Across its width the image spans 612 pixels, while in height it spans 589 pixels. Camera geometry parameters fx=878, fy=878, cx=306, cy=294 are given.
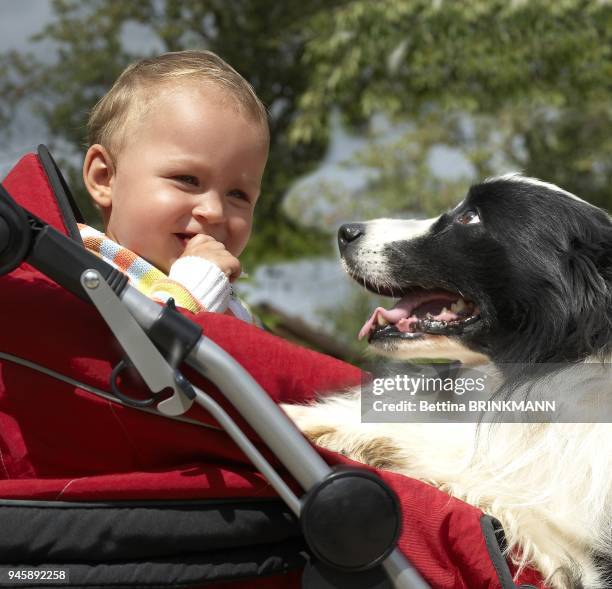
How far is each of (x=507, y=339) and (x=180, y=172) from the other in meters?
0.88

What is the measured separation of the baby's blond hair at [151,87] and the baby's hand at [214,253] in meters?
0.34

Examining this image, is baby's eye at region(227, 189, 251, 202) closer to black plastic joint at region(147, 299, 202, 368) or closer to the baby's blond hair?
the baby's blond hair

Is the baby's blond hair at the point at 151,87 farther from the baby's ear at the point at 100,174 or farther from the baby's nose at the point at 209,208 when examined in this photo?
the baby's nose at the point at 209,208

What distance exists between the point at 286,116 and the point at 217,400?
11300 mm

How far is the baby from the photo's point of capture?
2.08 m

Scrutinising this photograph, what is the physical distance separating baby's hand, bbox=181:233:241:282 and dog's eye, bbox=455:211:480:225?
0.60 metres

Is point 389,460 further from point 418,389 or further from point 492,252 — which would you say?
point 492,252

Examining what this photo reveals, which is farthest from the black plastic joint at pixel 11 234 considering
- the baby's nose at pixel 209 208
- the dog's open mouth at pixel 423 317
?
the dog's open mouth at pixel 423 317

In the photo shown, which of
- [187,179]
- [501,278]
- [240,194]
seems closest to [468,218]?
[501,278]

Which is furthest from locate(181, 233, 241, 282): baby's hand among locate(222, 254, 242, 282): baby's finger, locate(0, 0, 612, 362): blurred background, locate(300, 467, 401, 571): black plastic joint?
locate(0, 0, 612, 362): blurred background

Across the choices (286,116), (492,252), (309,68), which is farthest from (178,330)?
(286,116)

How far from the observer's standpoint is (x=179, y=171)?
2.10 metres

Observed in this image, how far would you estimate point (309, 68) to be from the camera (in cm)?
1143

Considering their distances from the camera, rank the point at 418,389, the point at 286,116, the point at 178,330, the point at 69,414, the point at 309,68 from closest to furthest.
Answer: the point at 178,330
the point at 69,414
the point at 418,389
the point at 309,68
the point at 286,116
